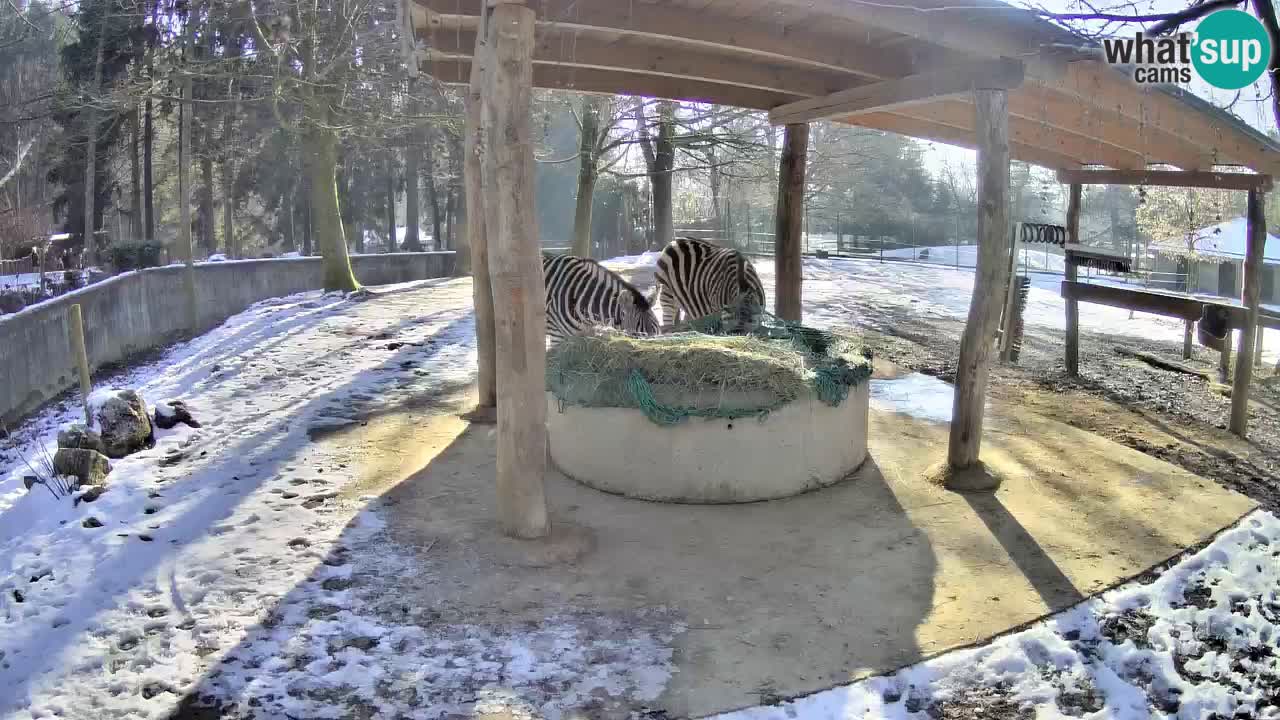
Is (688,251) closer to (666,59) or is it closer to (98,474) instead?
(666,59)

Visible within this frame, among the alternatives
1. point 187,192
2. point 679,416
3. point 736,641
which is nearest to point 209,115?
point 187,192

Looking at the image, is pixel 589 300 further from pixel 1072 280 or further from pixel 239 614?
pixel 1072 280

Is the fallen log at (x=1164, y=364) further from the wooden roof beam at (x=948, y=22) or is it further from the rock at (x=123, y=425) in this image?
the rock at (x=123, y=425)

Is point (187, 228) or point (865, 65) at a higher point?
point (865, 65)

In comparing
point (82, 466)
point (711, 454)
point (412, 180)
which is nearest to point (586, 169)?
point (412, 180)

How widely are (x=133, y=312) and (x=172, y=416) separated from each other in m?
7.85

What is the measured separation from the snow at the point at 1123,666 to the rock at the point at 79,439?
17.8 feet

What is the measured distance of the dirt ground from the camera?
7328mm

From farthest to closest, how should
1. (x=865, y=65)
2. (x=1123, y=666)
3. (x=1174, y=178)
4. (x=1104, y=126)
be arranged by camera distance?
1. (x=1174, y=178)
2. (x=1104, y=126)
3. (x=865, y=65)
4. (x=1123, y=666)

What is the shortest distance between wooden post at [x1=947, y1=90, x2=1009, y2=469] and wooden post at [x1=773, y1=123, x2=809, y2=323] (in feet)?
9.42

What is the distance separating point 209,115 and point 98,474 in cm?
2101

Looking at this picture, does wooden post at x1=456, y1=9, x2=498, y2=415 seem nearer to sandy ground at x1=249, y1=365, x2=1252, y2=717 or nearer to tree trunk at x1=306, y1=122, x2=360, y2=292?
sandy ground at x1=249, y1=365, x2=1252, y2=717

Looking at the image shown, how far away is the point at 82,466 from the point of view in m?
6.06

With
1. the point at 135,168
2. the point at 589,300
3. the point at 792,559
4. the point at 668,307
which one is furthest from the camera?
the point at 135,168
